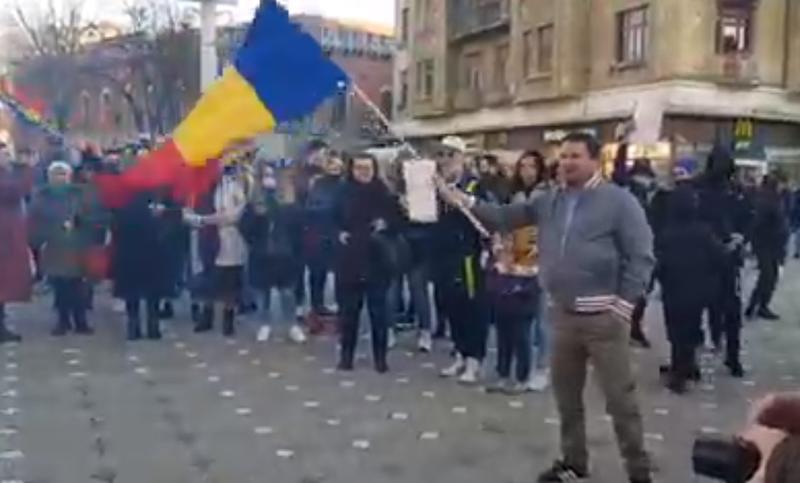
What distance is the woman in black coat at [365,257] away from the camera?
955 cm

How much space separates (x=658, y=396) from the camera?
29.1ft

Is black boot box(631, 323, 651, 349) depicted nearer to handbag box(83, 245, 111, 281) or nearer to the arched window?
handbag box(83, 245, 111, 281)

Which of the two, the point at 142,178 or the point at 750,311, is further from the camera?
the point at 750,311

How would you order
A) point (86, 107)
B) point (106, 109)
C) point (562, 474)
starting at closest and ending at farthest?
point (562, 474) < point (86, 107) < point (106, 109)

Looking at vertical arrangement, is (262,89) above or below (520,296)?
above

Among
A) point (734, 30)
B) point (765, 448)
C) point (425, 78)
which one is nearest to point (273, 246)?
point (765, 448)

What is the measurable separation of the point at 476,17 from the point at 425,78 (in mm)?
4961

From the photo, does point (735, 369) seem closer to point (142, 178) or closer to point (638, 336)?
point (638, 336)

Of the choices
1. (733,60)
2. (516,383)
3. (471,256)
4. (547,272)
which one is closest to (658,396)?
(516,383)

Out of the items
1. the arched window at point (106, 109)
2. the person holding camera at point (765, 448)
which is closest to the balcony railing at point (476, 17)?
the arched window at point (106, 109)

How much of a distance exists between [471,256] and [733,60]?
25632 millimetres

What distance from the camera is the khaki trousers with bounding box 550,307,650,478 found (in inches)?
237

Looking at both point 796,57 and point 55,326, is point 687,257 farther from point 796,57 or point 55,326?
point 796,57

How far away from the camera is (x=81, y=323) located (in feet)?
38.7
